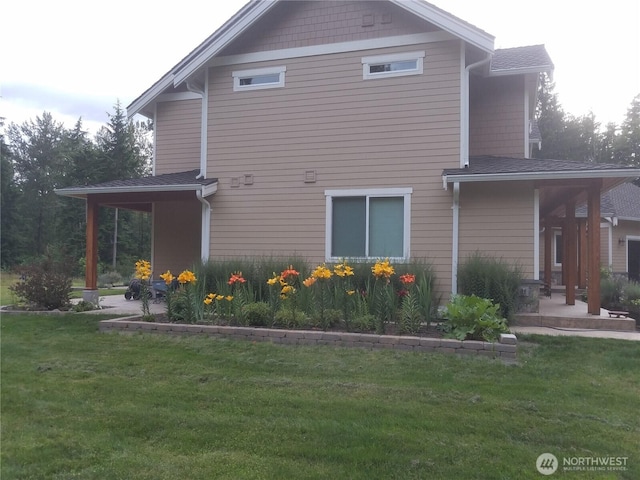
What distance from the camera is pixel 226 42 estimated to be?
9648 mm

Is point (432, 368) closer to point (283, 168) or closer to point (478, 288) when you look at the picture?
point (478, 288)

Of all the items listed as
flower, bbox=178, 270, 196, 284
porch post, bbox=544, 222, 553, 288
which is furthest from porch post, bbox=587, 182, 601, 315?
flower, bbox=178, 270, 196, 284

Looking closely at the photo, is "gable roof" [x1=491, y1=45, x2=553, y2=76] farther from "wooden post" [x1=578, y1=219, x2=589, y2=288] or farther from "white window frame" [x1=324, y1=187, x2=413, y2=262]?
"wooden post" [x1=578, y1=219, x2=589, y2=288]

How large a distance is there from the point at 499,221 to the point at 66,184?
1294 inches

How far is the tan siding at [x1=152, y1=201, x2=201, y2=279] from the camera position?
39.0ft

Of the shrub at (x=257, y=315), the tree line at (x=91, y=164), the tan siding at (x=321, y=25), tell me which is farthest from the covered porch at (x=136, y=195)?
the tree line at (x=91, y=164)

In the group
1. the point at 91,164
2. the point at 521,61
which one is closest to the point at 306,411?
the point at 521,61

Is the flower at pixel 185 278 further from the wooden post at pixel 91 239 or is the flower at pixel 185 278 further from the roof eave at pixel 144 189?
the wooden post at pixel 91 239

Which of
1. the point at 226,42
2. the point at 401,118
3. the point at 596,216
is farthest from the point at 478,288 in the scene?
the point at 226,42

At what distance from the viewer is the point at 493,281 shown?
7719 mm

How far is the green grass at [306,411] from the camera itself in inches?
117

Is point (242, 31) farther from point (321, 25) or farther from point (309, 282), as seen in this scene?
point (309, 282)

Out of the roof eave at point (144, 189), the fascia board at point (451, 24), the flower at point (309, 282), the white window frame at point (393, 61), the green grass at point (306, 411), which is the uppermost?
the fascia board at point (451, 24)

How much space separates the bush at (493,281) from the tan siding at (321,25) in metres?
4.53
